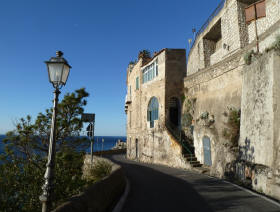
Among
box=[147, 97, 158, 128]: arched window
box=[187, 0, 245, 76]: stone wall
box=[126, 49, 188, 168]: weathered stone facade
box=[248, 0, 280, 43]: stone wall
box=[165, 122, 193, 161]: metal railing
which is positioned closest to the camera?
box=[248, 0, 280, 43]: stone wall

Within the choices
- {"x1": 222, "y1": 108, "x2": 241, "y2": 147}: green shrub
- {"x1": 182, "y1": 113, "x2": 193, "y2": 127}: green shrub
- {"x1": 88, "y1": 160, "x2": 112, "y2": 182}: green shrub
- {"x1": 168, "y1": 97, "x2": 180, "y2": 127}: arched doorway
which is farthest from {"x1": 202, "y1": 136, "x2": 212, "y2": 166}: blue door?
{"x1": 88, "y1": 160, "x2": 112, "y2": 182}: green shrub

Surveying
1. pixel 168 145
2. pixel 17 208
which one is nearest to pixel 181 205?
pixel 17 208

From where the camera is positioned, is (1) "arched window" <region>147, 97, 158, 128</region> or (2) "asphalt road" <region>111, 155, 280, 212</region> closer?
(2) "asphalt road" <region>111, 155, 280, 212</region>

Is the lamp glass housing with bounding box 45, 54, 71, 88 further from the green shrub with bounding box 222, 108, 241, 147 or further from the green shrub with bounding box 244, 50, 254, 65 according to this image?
the green shrub with bounding box 222, 108, 241, 147

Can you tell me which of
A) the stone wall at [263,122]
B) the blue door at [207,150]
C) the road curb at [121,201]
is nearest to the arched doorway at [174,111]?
the blue door at [207,150]

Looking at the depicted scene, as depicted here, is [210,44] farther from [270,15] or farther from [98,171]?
[98,171]

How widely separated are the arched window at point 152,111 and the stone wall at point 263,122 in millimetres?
10271

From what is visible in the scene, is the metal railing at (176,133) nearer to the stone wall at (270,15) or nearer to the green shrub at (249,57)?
the green shrub at (249,57)

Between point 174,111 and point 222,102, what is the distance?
6762 mm

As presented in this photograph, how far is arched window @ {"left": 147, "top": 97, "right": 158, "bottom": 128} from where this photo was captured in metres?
19.0

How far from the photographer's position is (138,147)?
2234 cm

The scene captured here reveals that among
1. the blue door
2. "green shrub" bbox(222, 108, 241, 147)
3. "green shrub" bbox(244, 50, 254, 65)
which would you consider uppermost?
"green shrub" bbox(244, 50, 254, 65)

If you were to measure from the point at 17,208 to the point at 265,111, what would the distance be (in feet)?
30.3

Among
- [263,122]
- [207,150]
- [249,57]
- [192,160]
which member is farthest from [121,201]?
[192,160]
